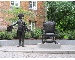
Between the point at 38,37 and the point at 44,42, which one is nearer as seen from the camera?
the point at 44,42

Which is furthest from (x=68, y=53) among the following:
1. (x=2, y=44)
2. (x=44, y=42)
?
(x=2, y=44)

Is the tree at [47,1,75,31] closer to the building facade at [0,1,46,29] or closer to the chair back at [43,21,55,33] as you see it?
the building facade at [0,1,46,29]

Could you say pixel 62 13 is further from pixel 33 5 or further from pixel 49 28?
pixel 49 28

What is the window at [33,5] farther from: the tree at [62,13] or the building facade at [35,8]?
the tree at [62,13]

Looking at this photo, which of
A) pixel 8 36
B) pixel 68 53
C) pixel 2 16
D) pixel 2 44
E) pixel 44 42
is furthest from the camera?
pixel 2 16

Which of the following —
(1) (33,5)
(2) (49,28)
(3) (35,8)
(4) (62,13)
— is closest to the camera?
(2) (49,28)

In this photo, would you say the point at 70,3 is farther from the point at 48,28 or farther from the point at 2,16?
the point at 48,28

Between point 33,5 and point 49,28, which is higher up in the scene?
point 33,5

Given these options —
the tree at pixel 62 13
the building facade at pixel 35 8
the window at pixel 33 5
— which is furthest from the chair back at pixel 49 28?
the window at pixel 33 5

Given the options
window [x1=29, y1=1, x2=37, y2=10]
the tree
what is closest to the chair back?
the tree

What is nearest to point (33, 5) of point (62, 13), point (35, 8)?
point (35, 8)

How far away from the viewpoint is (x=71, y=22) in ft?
96.5

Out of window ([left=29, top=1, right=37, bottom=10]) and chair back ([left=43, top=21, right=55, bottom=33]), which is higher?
window ([left=29, top=1, right=37, bottom=10])

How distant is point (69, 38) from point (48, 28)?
4.58 meters
